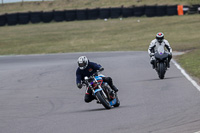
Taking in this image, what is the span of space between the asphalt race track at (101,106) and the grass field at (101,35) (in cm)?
1604

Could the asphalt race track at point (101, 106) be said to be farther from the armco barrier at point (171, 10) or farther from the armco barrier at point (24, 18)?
the armco barrier at point (24, 18)

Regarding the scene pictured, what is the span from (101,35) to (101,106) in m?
33.2

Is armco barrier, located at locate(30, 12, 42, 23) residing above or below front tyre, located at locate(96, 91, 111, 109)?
below

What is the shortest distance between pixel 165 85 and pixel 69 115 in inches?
204

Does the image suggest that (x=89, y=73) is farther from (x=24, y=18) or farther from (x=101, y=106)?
(x=24, y=18)

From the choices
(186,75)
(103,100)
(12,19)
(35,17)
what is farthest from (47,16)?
(103,100)

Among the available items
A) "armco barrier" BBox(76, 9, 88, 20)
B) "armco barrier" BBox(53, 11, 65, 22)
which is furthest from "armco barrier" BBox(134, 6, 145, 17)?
"armco barrier" BBox(53, 11, 65, 22)

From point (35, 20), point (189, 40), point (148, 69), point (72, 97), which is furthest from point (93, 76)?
point (35, 20)

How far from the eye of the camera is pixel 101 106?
39.1 ft

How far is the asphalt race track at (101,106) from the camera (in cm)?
855

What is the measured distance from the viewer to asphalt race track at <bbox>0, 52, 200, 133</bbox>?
28.1 feet

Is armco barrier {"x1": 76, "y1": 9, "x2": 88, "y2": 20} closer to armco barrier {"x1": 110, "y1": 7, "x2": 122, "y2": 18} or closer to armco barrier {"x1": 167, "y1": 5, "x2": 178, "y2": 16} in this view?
armco barrier {"x1": 110, "y1": 7, "x2": 122, "y2": 18}

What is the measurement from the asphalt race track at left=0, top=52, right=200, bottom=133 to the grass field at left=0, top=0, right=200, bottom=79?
16.0 m

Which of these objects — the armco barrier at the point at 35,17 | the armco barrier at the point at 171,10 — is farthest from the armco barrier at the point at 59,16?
the armco barrier at the point at 171,10
